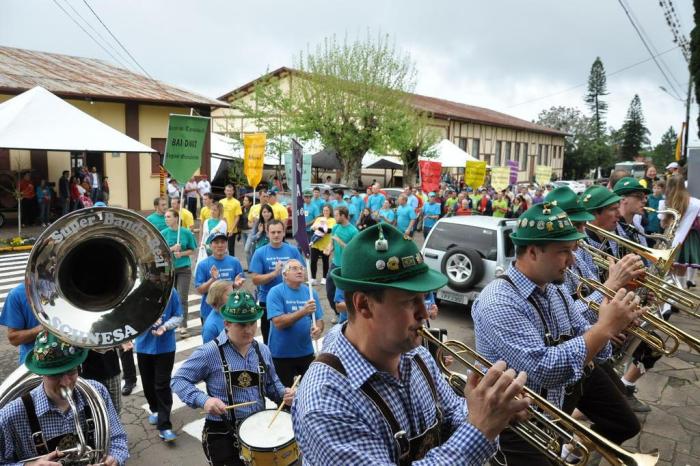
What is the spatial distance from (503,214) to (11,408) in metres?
18.2

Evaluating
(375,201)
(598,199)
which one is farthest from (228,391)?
(375,201)

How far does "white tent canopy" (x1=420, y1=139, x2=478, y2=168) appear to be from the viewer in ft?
98.0

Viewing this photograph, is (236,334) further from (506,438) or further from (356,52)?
(356,52)

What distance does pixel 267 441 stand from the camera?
3350 mm

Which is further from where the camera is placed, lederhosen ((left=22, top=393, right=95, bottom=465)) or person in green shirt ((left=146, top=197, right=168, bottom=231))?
person in green shirt ((left=146, top=197, right=168, bottom=231))

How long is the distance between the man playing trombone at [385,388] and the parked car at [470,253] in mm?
6375

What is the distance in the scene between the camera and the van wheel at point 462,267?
27.9ft

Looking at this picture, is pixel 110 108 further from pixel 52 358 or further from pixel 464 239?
pixel 52 358

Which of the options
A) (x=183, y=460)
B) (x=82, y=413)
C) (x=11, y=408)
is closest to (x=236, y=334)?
(x=82, y=413)

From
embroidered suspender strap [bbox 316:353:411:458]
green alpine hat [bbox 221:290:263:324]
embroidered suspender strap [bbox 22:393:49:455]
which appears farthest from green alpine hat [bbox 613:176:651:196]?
embroidered suspender strap [bbox 22:393:49:455]

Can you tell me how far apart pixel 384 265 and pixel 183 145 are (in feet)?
23.4

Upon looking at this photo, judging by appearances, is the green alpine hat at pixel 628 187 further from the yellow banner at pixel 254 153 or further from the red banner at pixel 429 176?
the red banner at pixel 429 176

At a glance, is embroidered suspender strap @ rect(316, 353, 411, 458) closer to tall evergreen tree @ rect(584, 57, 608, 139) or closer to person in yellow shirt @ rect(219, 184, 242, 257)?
person in yellow shirt @ rect(219, 184, 242, 257)

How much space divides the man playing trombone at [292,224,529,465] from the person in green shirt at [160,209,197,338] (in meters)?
5.83
